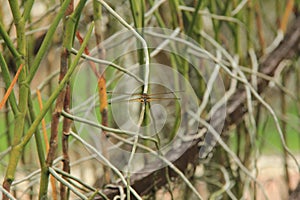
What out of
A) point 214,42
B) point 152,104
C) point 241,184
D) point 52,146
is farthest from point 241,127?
point 52,146

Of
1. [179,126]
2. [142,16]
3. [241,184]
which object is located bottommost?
[241,184]

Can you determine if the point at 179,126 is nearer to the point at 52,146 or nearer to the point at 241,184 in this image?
the point at 241,184

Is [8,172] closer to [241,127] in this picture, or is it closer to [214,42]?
[214,42]

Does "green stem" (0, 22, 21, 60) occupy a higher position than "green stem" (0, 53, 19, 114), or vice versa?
"green stem" (0, 22, 21, 60)

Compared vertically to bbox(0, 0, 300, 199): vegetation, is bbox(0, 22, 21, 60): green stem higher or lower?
higher

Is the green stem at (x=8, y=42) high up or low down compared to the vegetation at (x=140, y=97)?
up

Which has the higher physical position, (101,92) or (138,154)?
(101,92)

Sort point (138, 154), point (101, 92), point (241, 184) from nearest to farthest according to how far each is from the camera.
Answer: point (101, 92) → point (138, 154) → point (241, 184)

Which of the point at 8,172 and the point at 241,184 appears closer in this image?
the point at 8,172

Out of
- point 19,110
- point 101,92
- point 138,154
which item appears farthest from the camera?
point 138,154

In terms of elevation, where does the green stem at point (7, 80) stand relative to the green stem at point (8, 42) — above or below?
below
